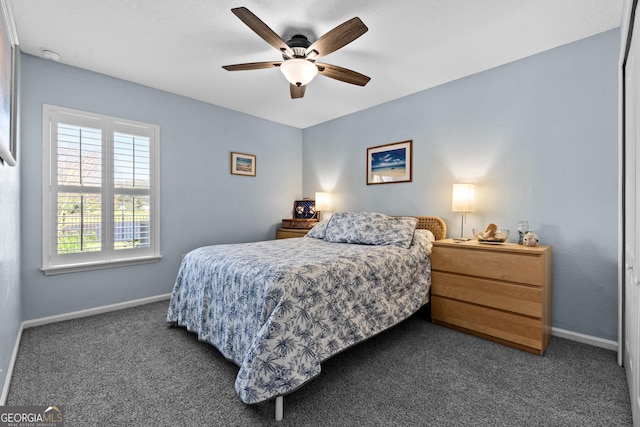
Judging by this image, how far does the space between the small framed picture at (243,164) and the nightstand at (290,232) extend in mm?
912

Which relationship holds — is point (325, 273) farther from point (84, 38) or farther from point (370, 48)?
point (84, 38)

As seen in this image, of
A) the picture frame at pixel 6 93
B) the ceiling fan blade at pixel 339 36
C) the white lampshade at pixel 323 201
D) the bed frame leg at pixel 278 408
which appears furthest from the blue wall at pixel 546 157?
the picture frame at pixel 6 93

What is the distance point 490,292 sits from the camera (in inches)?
94.8

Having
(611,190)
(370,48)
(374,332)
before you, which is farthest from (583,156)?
(374,332)

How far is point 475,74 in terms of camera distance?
3.00m

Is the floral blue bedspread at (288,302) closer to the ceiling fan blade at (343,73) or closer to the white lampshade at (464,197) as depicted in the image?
the white lampshade at (464,197)

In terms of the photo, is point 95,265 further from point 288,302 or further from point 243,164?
point 288,302

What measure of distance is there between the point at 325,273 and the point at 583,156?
2.27 m

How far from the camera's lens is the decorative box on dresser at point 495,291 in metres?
2.20

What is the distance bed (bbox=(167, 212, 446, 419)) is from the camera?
5.13 ft

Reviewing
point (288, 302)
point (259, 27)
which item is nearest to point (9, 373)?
point (288, 302)

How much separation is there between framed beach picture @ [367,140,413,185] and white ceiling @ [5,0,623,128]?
729 mm

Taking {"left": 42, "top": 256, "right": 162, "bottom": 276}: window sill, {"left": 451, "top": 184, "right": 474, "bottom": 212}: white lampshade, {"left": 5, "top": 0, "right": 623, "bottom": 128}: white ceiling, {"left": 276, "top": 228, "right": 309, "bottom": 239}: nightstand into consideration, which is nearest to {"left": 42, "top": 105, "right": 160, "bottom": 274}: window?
{"left": 42, "top": 256, "right": 162, "bottom": 276}: window sill

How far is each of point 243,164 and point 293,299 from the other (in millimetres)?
2894
